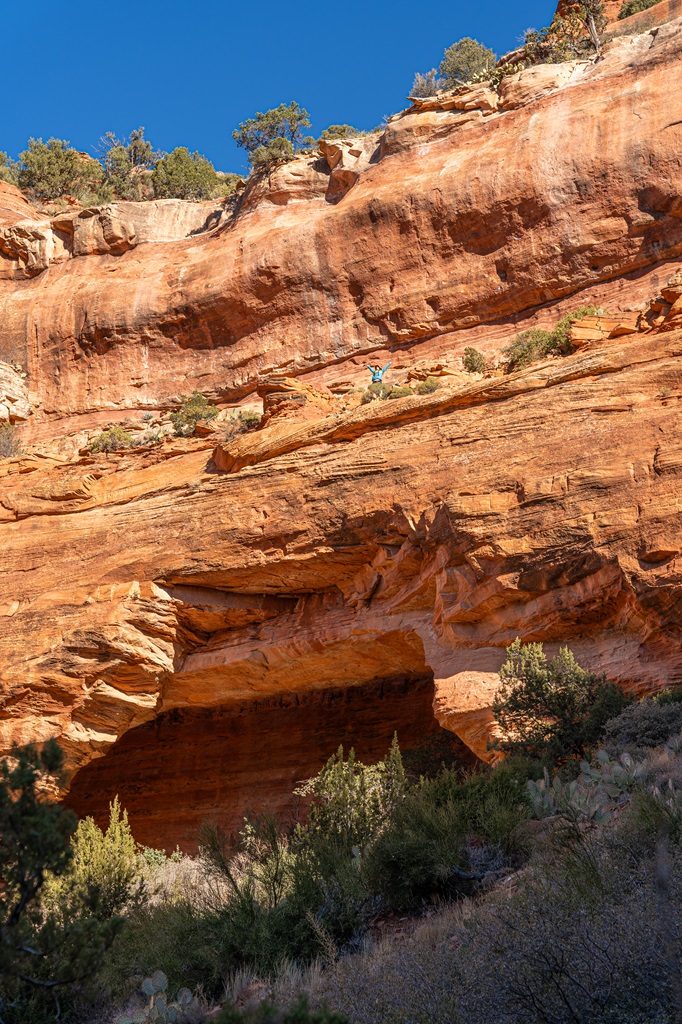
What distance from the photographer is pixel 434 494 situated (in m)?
14.3

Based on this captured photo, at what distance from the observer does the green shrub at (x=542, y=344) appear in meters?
17.7

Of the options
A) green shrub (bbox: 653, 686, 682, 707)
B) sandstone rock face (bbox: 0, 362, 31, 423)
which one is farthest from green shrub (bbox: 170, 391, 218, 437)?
green shrub (bbox: 653, 686, 682, 707)

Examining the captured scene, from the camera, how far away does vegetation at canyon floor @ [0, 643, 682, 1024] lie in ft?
17.2

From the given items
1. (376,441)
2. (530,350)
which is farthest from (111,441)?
(530,350)

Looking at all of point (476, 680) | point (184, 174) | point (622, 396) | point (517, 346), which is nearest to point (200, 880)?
point (476, 680)

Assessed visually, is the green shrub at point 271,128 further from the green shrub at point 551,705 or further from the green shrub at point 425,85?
the green shrub at point 551,705

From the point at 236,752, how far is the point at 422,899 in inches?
438

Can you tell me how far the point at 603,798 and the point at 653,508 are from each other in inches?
202

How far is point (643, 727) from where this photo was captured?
9969mm

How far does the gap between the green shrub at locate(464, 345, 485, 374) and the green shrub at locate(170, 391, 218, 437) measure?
6624 mm

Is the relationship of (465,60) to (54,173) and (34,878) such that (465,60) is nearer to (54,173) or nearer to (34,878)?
(54,173)

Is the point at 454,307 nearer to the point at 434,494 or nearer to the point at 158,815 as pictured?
the point at 434,494

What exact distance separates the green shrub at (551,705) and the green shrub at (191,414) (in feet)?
41.8

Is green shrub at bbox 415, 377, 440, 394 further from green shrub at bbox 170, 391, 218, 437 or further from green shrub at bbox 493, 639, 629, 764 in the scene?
green shrub at bbox 493, 639, 629, 764
